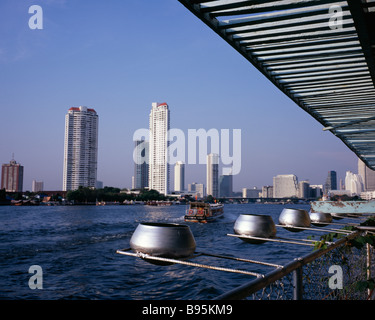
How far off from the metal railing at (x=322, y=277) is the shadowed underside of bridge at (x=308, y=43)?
2013mm

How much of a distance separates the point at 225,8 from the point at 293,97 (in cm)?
308

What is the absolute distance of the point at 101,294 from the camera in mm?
18906

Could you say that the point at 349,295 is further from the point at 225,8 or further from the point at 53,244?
the point at 53,244

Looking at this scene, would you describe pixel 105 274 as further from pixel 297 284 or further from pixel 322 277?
pixel 297 284

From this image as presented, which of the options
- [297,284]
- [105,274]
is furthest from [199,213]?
[297,284]

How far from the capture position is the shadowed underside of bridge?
11.6ft

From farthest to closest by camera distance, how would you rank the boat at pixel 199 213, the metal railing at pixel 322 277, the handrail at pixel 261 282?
the boat at pixel 199 213
the metal railing at pixel 322 277
the handrail at pixel 261 282

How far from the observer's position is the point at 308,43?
4477 mm

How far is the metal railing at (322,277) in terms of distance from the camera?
2.52 meters

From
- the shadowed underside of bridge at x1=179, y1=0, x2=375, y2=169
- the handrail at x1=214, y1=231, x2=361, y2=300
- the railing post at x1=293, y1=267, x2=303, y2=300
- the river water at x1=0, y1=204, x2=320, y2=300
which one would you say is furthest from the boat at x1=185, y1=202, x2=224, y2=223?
the railing post at x1=293, y1=267, x2=303, y2=300

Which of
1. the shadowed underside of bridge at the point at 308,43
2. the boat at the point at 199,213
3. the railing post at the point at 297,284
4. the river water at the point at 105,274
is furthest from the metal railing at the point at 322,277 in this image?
the boat at the point at 199,213

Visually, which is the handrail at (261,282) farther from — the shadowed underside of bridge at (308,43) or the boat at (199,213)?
the boat at (199,213)
